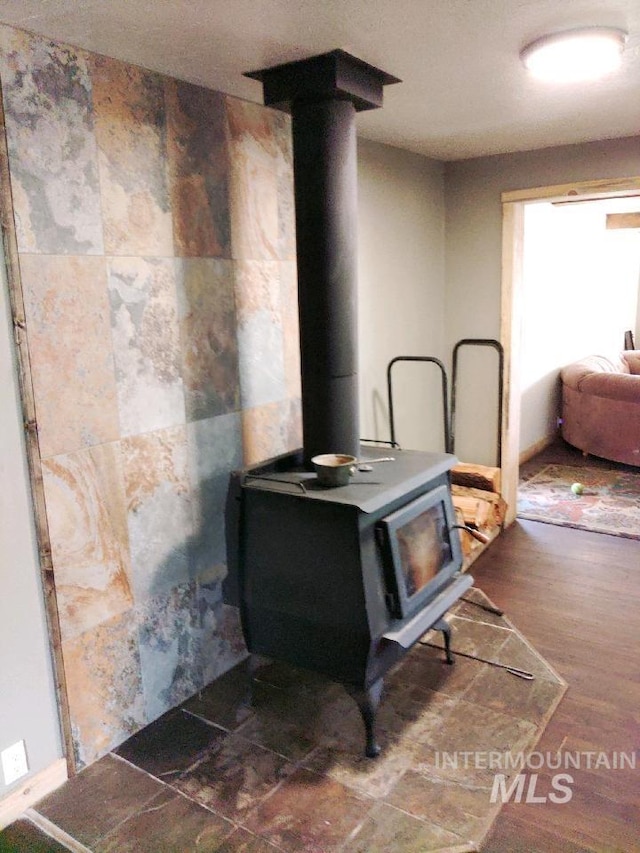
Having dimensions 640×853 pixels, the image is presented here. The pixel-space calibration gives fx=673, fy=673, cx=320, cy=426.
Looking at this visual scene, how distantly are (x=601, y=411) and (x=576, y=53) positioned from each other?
3.95 metres

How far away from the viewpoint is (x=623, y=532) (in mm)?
4012

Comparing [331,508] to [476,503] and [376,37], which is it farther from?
[476,503]

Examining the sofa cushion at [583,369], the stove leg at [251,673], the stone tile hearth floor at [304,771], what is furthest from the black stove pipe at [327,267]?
the sofa cushion at [583,369]

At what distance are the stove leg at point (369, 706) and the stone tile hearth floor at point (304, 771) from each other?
4 centimetres

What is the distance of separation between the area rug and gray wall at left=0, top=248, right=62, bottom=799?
10.5ft

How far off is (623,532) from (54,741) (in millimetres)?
3282

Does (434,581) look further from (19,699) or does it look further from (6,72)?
(6,72)

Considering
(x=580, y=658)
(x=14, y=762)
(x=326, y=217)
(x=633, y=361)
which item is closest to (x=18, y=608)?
(x=14, y=762)

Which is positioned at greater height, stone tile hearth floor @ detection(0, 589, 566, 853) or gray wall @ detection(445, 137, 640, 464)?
gray wall @ detection(445, 137, 640, 464)

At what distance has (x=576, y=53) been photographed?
2.05 m

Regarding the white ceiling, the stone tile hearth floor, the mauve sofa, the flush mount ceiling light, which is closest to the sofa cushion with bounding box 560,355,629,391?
the mauve sofa

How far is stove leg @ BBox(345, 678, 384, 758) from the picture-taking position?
213 centimetres

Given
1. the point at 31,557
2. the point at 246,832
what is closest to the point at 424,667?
the point at 246,832

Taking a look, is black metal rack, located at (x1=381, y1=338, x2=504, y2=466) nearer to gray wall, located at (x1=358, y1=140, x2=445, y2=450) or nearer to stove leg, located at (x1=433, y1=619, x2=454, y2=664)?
gray wall, located at (x1=358, y1=140, x2=445, y2=450)
